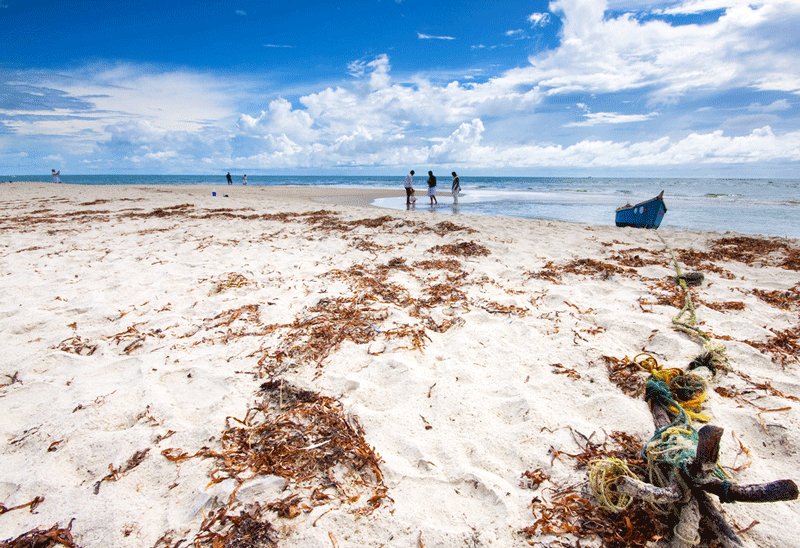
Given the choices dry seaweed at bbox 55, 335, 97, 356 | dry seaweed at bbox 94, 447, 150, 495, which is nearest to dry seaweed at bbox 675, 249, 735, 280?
dry seaweed at bbox 94, 447, 150, 495

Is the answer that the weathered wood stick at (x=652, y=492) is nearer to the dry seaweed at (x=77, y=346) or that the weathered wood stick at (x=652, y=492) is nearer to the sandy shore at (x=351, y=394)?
the sandy shore at (x=351, y=394)

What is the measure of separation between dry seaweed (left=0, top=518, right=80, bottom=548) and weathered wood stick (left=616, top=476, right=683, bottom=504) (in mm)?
2704

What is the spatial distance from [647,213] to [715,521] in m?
12.5

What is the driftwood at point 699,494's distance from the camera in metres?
1.67

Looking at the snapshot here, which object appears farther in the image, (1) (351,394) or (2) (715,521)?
(1) (351,394)

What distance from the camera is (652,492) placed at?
1.79m

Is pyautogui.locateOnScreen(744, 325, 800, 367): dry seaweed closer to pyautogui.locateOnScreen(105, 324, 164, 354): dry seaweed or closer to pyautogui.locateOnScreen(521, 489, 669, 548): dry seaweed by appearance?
pyautogui.locateOnScreen(521, 489, 669, 548): dry seaweed

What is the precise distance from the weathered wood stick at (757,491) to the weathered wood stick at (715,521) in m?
0.10

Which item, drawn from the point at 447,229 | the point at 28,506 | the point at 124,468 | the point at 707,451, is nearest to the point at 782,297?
the point at 707,451

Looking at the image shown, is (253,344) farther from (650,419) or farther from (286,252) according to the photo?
(286,252)

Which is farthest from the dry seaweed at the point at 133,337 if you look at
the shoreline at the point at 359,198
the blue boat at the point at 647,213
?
the blue boat at the point at 647,213

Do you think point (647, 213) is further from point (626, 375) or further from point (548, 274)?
point (626, 375)

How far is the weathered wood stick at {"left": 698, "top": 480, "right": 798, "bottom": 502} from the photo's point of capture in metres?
1.50

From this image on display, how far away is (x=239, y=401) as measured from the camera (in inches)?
109
